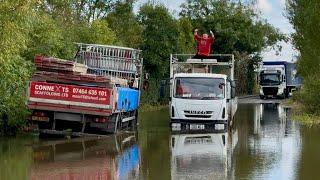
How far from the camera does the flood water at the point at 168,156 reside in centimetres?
1437

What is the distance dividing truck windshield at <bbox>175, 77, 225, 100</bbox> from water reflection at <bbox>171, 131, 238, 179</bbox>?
1.56 m

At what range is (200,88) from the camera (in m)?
24.8

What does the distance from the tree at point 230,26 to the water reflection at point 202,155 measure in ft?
134

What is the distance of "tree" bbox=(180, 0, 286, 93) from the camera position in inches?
2569

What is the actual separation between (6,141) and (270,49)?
225 feet

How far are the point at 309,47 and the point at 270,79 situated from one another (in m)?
23.6

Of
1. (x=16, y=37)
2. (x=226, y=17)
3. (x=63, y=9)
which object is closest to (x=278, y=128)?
(x=16, y=37)

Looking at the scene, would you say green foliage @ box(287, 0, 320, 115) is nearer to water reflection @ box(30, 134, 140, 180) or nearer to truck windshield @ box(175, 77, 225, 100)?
truck windshield @ box(175, 77, 225, 100)

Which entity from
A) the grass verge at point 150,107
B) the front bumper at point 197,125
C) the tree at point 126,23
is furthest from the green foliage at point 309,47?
the tree at point 126,23

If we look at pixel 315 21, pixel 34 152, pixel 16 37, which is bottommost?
pixel 34 152

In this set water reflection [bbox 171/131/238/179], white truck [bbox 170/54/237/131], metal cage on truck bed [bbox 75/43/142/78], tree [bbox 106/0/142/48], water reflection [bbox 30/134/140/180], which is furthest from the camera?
tree [bbox 106/0/142/48]

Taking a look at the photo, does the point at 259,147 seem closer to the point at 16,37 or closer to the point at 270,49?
the point at 16,37

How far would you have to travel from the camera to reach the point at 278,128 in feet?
88.4

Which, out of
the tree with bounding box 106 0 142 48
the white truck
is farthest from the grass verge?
the white truck
